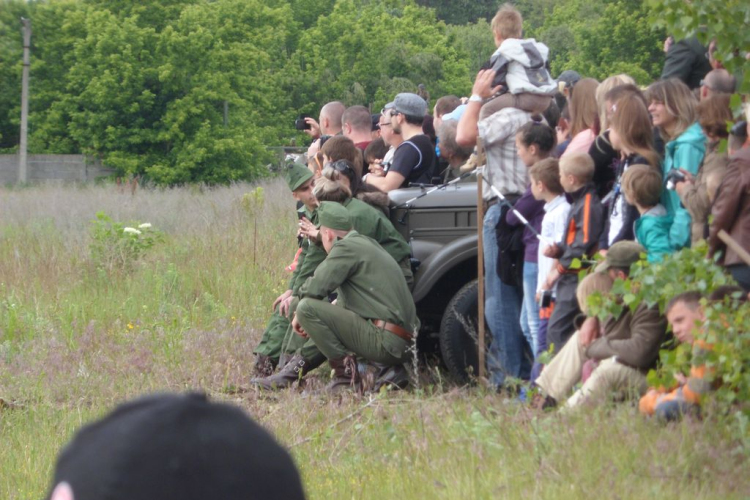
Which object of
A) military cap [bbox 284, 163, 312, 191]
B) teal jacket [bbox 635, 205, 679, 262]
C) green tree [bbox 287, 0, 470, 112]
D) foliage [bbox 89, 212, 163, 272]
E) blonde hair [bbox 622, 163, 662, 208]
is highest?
green tree [bbox 287, 0, 470, 112]

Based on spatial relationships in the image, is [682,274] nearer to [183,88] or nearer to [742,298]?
[742,298]

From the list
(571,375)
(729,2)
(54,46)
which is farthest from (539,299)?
(54,46)

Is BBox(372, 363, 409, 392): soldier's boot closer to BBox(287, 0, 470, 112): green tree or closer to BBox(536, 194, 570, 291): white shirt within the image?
BBox(536, 194, 570, 291): white shirt

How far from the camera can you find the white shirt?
6.05 m

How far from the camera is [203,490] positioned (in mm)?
1276

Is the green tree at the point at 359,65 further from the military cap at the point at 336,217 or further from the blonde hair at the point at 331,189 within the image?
the military cap at the point at 336,217

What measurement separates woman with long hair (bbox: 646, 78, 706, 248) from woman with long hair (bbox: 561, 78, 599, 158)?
29.5 inches

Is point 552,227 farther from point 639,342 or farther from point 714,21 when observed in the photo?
point 714,21

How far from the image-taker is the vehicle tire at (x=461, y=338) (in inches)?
289

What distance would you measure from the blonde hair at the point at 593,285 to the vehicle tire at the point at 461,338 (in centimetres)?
205

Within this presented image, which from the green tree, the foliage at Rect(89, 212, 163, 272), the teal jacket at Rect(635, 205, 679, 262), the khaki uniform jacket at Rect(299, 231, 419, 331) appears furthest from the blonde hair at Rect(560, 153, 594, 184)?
the green tree

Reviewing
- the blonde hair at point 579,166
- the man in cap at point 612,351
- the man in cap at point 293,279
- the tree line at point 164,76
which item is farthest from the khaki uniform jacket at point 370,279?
the tree line at point 164,76

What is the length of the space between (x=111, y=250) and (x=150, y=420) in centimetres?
1131

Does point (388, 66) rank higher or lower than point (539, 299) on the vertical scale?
higher
